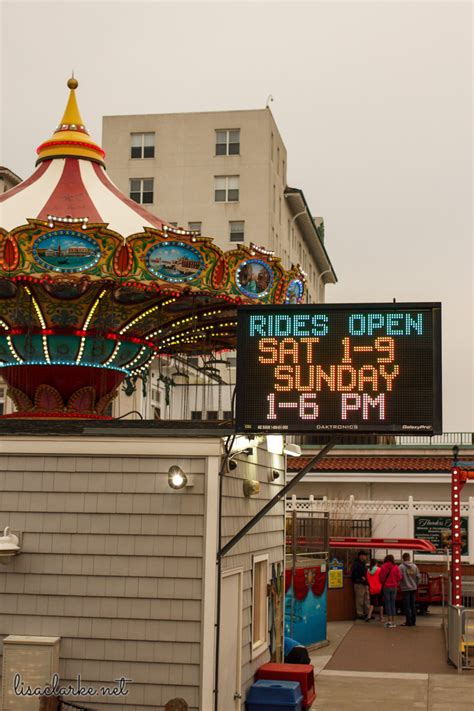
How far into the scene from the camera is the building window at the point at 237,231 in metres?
54.4

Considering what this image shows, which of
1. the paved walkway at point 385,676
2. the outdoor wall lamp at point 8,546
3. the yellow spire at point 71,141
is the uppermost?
the yellow spire at point 71,141

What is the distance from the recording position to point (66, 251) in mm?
16625

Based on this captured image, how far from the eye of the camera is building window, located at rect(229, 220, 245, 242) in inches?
2141

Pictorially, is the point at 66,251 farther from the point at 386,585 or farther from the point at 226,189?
the point at 226,189

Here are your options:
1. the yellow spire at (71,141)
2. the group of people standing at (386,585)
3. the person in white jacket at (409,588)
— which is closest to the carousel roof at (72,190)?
the yellow spire at (71,141)

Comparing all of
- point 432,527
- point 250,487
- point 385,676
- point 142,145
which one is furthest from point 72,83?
point 142,145

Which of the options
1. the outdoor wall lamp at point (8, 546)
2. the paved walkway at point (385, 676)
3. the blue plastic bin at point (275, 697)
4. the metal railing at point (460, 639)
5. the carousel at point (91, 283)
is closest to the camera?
the outdoor wall lamp at point (8, 546)

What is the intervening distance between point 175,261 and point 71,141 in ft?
15.1

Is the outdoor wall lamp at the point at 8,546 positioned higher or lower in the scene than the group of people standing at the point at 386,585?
higher

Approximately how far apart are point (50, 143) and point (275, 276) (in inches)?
208

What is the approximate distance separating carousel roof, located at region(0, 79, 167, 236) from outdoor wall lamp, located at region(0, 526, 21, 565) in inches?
285

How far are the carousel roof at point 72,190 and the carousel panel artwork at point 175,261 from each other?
1906mm

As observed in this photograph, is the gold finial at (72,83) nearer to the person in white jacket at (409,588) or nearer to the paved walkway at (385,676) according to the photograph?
the paved walkway at (385,676)

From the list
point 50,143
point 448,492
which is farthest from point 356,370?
point 448,492
